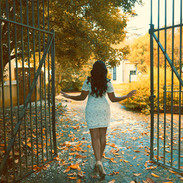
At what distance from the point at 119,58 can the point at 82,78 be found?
1252cm

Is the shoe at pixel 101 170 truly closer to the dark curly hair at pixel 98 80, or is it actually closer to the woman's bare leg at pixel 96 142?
the woman's bare leg at pixel 96 142

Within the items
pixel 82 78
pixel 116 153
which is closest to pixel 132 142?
pixel 116 153

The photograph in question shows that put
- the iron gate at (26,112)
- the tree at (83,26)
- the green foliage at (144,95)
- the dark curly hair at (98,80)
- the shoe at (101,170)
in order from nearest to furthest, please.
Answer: the iron gate at (26,112)
the shoe at (101,170)
the dark curly hair at (98,80)
the tree at (83,26)
the green foliage at (144,95)

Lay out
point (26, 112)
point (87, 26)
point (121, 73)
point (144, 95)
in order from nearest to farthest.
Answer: point (26, 112)
point (87, 26)
point (144, 95)
point (121, 73)

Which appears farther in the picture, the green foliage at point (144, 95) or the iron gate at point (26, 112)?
the green foliage at point (144, 95)

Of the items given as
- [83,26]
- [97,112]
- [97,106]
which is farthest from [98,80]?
[83,26]

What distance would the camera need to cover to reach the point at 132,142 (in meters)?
5.08

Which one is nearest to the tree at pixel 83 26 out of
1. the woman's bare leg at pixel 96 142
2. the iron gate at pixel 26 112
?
the iron gate at pixel 26 112

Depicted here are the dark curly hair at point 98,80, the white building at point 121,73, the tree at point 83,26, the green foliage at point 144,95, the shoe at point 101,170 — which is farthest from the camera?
the white building at point 121,73

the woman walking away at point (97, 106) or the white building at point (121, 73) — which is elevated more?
the white building at point (121, 73)

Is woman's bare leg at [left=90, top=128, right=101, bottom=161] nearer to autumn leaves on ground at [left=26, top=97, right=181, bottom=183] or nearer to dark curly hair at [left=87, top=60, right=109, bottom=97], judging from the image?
autumn leaves on ground at [left=26, top=97, right=181, bottom=183]

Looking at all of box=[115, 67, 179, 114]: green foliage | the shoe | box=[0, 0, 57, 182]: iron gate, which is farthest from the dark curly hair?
box=[115, 67, 179, 114]: green foliage

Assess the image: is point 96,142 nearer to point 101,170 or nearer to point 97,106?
point 101,170

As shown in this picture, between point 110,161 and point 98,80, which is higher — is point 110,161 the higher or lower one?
the lower one
